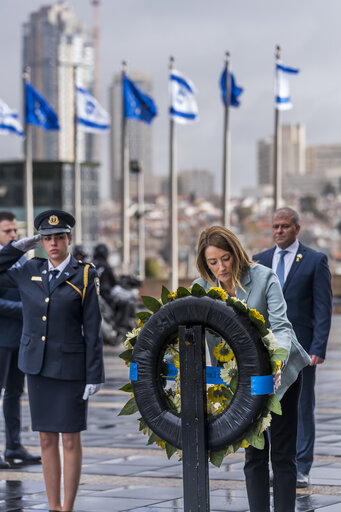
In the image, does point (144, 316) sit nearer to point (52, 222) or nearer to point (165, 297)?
point (165, 297)

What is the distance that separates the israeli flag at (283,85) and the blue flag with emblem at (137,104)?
3.39m

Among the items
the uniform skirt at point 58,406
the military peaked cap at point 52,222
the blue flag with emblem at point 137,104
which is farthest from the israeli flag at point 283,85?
the uniform skirt at point 58,406

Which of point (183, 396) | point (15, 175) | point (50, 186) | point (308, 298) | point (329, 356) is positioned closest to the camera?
point (183, 396)

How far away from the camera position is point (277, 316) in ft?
17.4

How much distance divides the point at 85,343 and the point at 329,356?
11.9 meters

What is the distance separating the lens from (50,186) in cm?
7162

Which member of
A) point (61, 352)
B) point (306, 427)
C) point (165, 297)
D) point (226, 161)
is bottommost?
point (306, 427)

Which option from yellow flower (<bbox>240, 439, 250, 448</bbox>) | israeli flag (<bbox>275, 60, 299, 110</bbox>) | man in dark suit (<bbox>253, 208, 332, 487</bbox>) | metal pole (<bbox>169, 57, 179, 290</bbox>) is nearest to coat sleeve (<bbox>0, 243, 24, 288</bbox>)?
man in dark suit (<bbox>253, 208, 332, 487</bbox>)

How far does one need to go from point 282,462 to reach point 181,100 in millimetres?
26837

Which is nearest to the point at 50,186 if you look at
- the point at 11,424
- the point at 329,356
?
the point at 329,356

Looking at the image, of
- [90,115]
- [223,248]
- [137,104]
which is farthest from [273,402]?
[90,115]

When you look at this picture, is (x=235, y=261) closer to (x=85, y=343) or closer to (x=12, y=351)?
(x=85, y=343)

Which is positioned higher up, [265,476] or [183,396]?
[183,396]

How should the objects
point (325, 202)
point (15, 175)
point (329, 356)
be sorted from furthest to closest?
point (325, 202)
point (15, 175)
point (329, 356)
